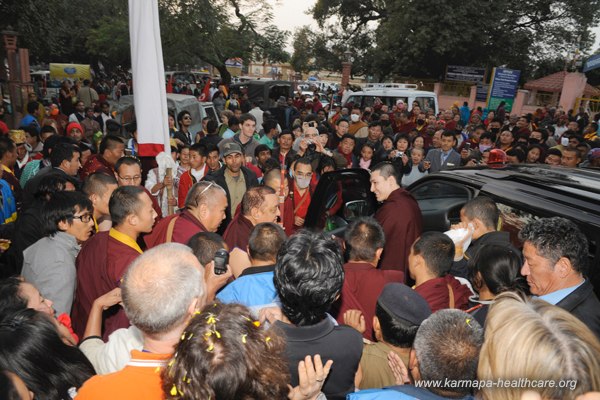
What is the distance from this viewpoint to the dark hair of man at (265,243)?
2.88 meters

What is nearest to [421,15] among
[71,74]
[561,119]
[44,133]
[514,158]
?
[561,119]

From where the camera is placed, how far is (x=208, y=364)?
147cm

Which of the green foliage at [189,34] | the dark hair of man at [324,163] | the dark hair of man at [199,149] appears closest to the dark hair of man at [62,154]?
the dark hair of man at [199,149]

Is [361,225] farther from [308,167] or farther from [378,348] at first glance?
[308,167]

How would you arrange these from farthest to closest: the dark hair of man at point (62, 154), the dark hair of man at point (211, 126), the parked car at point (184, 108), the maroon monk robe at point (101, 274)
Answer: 1. the parked car at point (184, 108)
2. the dark hair of man at point (211, 126)
3. the dark hair of man at point (62, 154)
4. the maroon monk robe at point (101, 274)

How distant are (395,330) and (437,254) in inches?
36.5

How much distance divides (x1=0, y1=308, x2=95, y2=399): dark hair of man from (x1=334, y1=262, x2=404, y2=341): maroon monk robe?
1.65m

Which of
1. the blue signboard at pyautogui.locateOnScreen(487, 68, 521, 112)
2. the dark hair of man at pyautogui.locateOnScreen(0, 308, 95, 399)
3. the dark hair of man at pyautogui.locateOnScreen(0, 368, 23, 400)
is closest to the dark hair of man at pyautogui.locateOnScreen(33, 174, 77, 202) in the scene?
the dark hair of man at pyautogui.locateOnScreen(0, 308, 95, 399)

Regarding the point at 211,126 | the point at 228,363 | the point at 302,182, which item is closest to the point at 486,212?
the point at 302,182

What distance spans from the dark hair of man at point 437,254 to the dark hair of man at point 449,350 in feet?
3.54

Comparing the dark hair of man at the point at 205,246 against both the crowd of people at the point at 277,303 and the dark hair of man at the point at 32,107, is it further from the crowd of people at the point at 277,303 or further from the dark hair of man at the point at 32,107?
the dark hair of man at the point at 32,107

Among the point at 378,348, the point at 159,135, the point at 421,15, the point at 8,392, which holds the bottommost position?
the point at 378,348

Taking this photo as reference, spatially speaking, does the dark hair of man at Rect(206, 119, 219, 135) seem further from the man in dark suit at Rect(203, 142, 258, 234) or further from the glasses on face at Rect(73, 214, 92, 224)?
the glasses on face at Rect(73, 214, 92, 224)

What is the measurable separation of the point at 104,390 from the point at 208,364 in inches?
19.0
